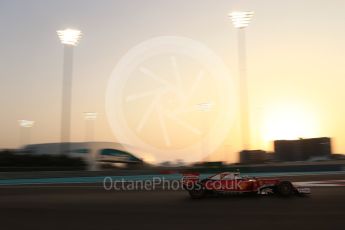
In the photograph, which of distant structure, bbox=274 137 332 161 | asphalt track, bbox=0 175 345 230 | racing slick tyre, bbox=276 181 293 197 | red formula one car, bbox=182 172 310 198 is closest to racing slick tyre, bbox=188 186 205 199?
red formula one car, bbox=182 172 310 198

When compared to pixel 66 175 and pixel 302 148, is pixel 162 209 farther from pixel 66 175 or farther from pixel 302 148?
pixel 302 148

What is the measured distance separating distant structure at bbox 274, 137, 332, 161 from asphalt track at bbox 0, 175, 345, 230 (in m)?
97.9

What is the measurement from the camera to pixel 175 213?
35.2 feet

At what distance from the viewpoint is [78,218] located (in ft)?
33.1

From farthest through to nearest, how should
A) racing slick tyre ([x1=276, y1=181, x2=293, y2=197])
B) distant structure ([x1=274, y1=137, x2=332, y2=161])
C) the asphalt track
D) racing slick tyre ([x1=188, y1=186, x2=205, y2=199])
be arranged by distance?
distant structure ([x1=274, y1=137, x2=332, y2=161]) < racing slick tyre ([x1=188, y1=186, x2=205, y2=199]) < racing slick tyre ([x1=276, y1=181, x2=293, y2=197]) < the asphalt track

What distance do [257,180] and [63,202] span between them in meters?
6.13

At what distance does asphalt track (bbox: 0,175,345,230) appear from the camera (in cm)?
891

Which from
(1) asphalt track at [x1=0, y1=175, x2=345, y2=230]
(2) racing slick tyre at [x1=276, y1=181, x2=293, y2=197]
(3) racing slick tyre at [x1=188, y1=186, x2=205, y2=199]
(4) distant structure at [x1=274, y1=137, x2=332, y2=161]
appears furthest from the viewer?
(4) distant structure at [x1=274, y1=137, x2=332, y2=161]

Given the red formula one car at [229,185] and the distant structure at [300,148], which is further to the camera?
the distant structure at [300,148]

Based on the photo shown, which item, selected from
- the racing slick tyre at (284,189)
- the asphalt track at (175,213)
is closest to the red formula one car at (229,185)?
the racing slick tyre at (284,189)

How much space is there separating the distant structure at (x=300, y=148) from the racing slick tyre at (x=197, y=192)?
3798 inches

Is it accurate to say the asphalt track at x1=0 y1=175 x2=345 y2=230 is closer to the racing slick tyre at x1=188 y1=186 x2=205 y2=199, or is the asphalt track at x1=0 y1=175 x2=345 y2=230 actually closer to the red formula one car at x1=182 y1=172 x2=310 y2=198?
the racing slick tyre at x1=188 y1=186 x2=205 y2=199

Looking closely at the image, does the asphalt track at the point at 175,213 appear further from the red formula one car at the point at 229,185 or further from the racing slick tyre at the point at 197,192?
the red formula one car at the point at 229,185

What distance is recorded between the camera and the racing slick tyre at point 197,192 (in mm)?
14484
